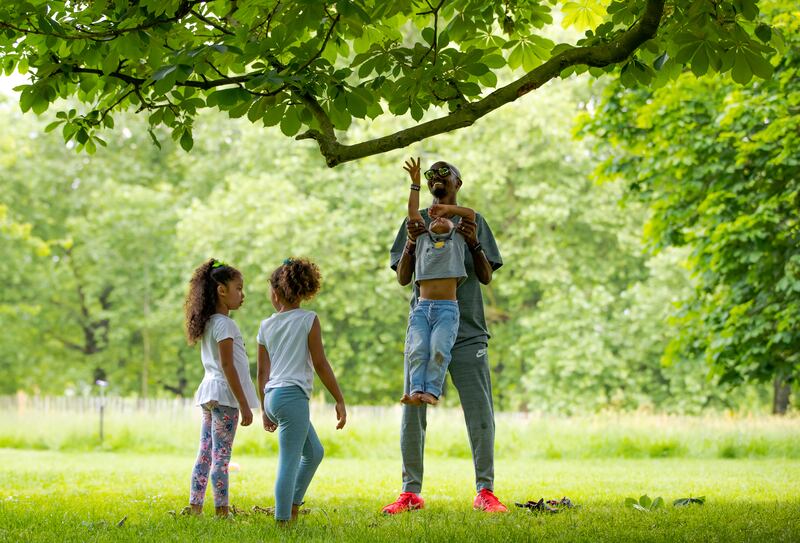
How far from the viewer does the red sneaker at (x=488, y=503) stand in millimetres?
5984

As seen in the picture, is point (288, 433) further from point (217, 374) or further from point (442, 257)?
point (442, 257)

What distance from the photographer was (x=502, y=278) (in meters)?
27.2

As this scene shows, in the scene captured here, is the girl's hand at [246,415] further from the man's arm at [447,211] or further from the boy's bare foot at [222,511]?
the man's arm at [447,211]

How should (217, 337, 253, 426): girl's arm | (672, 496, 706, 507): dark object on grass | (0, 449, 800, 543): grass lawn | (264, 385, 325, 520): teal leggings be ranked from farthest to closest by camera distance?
(672, 496, 706, 507): dark object on grass < (217, 337, 253, 426): girl's arm < (264, 385, 325, 520): teal leggings < (0, 449, 800, 543): grass lawn

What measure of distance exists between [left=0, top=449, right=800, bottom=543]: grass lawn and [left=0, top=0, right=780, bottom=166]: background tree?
7.07 ft

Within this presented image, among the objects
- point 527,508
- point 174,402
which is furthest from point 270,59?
point 174,402

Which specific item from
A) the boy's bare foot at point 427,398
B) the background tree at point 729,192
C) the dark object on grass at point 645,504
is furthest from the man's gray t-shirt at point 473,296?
the background tree at point 729,192

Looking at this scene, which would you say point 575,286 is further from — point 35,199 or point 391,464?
point 35,199

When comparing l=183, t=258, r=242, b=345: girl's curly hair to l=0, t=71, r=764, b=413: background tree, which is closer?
l=183, t=258, r=242, b=345: girl's curly hair

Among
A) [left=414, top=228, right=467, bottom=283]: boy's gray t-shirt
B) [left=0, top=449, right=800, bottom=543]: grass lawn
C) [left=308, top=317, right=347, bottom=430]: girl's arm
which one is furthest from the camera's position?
[left=414, top=228, right=467, bottom=283]: boy's gray t-shirt

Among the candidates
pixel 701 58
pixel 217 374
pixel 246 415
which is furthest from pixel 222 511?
pixel 701 58

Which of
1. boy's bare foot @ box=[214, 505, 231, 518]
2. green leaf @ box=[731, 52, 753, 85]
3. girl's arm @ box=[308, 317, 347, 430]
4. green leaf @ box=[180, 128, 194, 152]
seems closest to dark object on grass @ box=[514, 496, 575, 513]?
girl's arm @ box=[308, 317, 347, 430]

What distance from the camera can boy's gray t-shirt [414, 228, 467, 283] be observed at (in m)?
5.92

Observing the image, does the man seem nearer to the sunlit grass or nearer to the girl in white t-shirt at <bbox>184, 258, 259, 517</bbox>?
the girl in white t-shirt at <bbox>184, 258, 259, 517</bbox>
